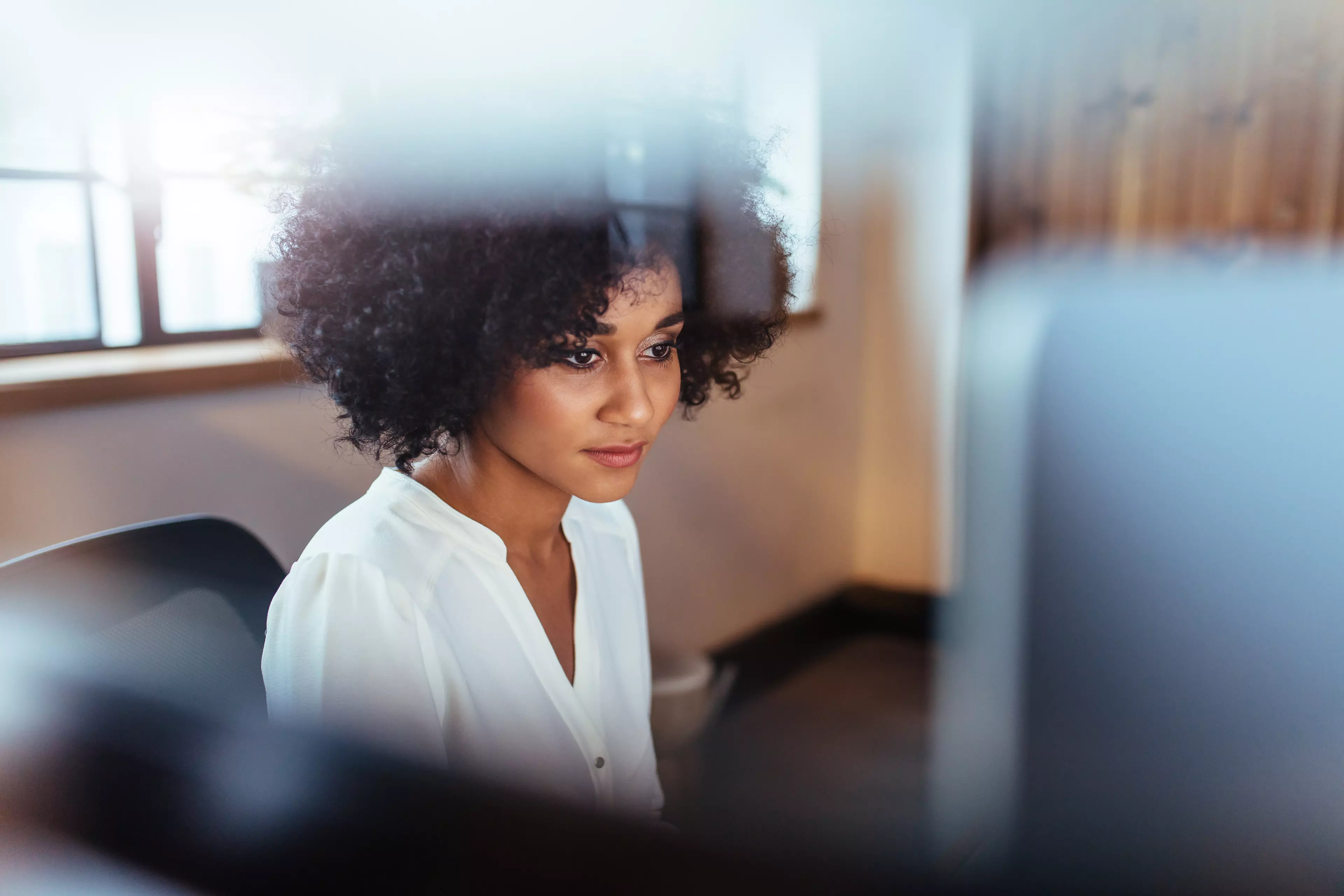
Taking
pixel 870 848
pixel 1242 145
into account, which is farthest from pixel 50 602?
pixel 1242 145

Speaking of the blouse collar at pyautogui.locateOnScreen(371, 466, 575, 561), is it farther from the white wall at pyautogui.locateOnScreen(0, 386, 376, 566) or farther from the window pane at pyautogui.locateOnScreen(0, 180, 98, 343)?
the window pane at pyautogui.locateOnScreen(0, 180, 98, 343)

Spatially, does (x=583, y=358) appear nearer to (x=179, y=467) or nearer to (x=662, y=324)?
(x=662, y=324)

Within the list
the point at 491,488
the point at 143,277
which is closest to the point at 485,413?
the point at 491,488

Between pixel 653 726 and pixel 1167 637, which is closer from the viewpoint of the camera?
pixel 1167 637

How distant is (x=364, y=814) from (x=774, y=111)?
0.30 meters

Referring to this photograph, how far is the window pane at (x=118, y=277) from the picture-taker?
0.34 m

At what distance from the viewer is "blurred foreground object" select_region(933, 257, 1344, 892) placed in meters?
0.19

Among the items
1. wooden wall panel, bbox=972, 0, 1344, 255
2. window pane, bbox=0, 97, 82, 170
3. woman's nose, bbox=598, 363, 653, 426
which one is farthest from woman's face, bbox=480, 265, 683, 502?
window pane, bbox=0, 97, 82, 170

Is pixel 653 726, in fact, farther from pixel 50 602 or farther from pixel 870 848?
pixel 50 602

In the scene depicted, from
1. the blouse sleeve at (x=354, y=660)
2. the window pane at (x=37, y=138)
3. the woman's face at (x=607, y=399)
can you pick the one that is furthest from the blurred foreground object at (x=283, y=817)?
the window pane at (x=37, y=138)

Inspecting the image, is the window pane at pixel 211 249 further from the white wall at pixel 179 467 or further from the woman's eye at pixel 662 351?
the woman's eye at pixel 662 351

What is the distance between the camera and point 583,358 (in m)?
0.32

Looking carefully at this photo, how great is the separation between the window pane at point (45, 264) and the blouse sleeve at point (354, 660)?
0.13 metres

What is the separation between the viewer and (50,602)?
0.43 meters
